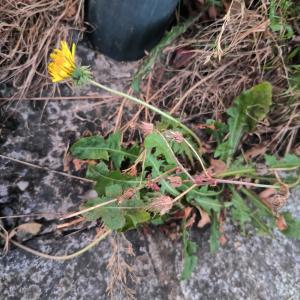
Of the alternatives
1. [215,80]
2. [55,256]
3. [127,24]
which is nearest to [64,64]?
[127,24]

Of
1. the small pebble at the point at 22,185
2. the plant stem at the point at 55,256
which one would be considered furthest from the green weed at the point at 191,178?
the small pebble at the point at 22,185

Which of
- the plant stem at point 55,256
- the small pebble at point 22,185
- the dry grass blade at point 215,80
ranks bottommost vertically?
the plant stem at point 55,256

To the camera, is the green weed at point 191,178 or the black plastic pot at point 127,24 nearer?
the green weed at point 191,178

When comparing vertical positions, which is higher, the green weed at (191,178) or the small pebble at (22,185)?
the green weed at (191,178)

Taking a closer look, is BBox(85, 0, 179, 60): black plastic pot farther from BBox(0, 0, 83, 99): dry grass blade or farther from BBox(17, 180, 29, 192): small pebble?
BBox(17, 180, 29, 192): small pebble

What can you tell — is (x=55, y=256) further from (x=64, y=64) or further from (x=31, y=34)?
(x=31, y=34)

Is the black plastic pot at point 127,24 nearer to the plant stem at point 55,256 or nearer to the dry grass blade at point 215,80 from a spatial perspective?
the dry grass blade at point 215,80

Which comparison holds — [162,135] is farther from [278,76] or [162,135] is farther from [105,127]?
[278,76]

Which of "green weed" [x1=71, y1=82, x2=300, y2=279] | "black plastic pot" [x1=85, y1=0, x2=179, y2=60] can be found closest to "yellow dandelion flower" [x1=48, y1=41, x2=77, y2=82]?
"green weed" [x1=71, y1=82, x2=300, y2=279]
